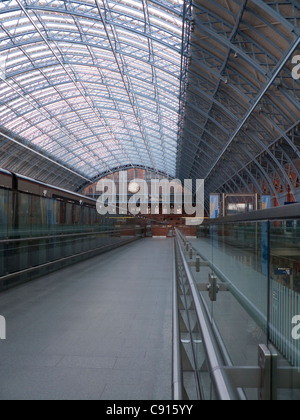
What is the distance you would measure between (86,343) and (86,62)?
33.5 meters

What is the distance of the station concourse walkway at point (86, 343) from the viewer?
332 cm

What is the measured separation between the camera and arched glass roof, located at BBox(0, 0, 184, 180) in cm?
2383

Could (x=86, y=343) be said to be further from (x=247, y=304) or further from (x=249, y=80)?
(x=249, y=80)

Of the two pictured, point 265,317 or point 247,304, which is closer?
point 265,317

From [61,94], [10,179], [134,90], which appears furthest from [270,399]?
[61,94]

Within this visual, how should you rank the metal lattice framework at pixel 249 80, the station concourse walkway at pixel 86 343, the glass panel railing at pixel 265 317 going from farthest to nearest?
the metal lattice framework at pixel 249 80 → the station concourse walkway at pixel 86 343 → the glass panel railing at pixel 265 317

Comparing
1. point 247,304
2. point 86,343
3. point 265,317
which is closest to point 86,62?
point 86,343

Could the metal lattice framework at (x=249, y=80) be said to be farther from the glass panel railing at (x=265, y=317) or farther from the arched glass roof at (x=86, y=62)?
the glass panel railing at (x=265, y=317)

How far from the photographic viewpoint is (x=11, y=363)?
388cm

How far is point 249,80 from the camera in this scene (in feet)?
74.8

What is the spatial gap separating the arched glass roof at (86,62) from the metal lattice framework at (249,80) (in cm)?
196

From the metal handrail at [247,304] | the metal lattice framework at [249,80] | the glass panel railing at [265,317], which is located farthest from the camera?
the metal lattice framework at [249,80]

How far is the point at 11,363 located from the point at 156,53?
28.1m

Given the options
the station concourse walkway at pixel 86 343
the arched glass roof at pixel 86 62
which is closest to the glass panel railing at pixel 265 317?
the station concourse walkway at pixel 86 343
